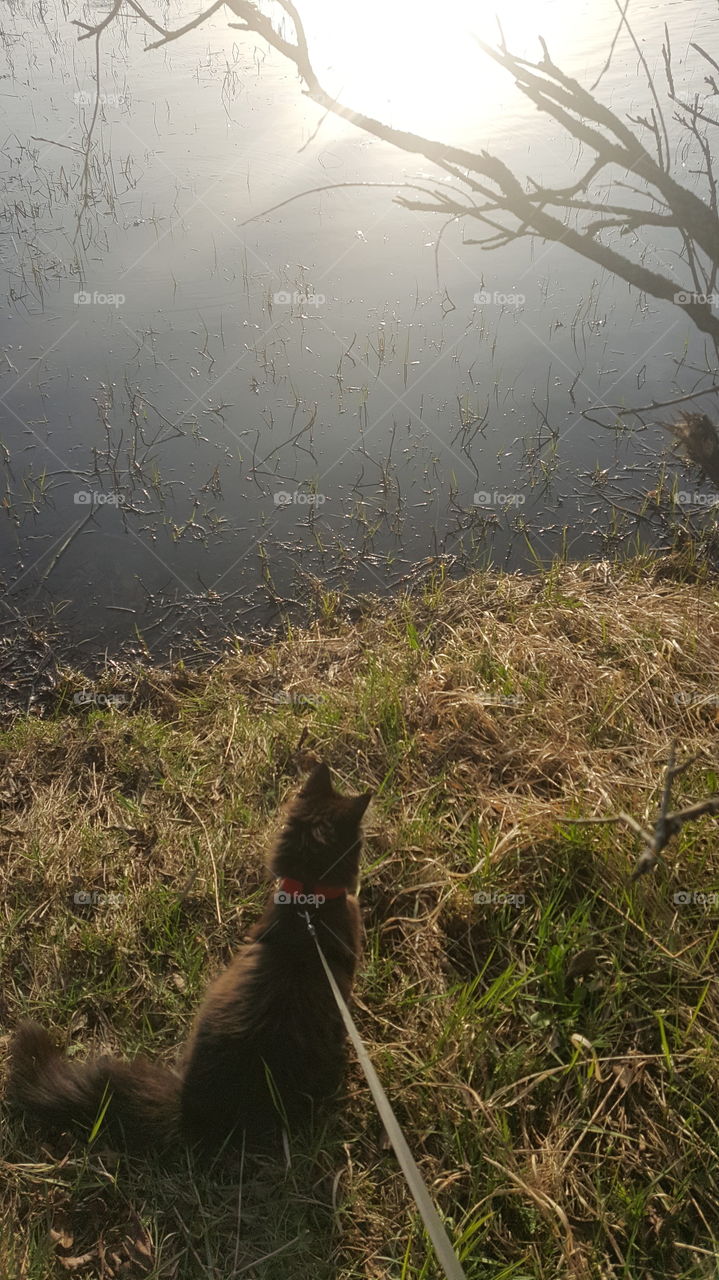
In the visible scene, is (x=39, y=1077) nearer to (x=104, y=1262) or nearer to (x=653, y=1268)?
(x=104, y=1262)

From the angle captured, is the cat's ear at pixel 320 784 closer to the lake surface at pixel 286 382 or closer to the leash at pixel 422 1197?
the leash at pixel 422 1197

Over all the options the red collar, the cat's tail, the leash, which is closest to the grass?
the cat's tail

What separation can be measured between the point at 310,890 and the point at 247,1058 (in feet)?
1.47

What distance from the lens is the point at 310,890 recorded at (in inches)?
85.3

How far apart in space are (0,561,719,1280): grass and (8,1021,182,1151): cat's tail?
0.25 feet

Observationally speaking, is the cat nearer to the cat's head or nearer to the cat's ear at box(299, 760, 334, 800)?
the cat's head

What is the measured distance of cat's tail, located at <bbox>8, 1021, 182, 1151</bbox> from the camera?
6.53 ft

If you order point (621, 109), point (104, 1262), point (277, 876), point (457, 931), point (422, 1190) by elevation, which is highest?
point (621, 109)

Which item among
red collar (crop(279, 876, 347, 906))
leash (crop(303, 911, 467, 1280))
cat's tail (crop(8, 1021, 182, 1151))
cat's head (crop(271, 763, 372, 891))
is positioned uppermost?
leash (crop(303, 911, 467, 1280))

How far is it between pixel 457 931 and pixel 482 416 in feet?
13.0

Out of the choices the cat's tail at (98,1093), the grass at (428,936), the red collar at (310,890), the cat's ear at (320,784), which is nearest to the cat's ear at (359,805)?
the cat's ear at (320,784)

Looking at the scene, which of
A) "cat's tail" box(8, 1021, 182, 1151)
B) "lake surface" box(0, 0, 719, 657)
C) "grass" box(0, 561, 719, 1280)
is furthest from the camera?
"lake surface" box(0, 0, 719, 657)

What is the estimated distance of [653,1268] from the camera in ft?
5.78

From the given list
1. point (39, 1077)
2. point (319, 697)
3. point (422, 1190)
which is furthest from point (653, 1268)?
point (319, 697)
